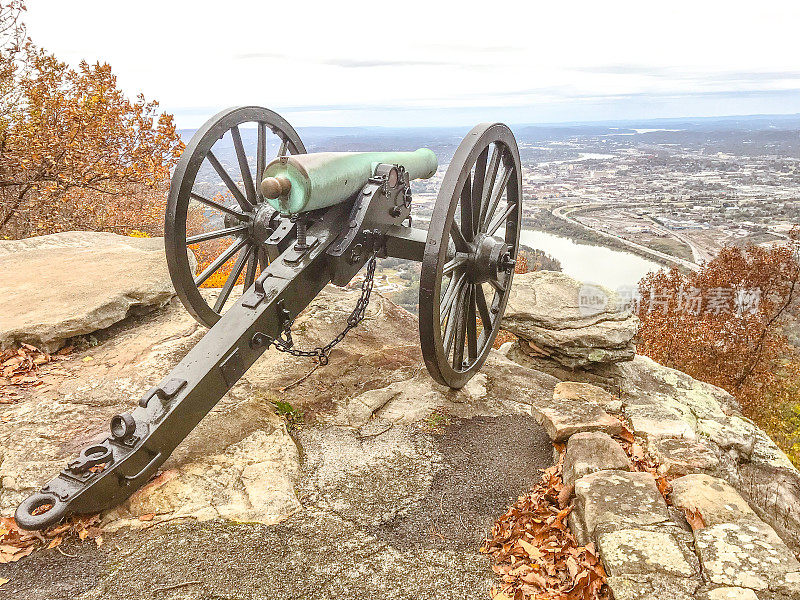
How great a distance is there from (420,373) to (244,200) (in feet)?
6.78

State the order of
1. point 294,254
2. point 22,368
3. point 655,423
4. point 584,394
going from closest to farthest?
point 294,254, point 655,423, point 584,394, point 22,368

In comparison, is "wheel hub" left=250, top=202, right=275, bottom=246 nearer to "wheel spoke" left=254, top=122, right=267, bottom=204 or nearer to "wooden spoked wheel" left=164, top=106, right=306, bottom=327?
"wooden spoked wheel" left=164, top=106, right=306, bottom=327

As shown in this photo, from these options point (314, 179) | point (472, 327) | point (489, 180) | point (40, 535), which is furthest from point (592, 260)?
point (40, 535)

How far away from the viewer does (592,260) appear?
3644cm

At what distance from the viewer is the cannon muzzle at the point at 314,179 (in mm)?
3418

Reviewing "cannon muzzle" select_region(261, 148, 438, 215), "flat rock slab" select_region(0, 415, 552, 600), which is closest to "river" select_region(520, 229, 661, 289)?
"cannon muzzle" select_region(261, 148, 438, 215)

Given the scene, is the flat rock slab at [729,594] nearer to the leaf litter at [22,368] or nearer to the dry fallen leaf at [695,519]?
the dry fallen leaf at [695,519]

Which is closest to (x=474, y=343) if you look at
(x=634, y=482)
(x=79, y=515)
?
(x=634, y=482)

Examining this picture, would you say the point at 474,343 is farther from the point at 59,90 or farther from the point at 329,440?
the point at 59,90

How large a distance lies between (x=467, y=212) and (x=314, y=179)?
48.8 inches

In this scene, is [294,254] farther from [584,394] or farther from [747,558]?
[747,558]

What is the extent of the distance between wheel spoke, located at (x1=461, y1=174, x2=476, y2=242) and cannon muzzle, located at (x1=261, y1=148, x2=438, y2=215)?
0.67m

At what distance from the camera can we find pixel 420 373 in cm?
496

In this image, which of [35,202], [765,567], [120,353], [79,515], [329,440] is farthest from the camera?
[35,202]
